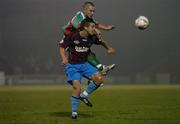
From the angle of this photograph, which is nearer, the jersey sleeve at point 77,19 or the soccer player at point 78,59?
the soccer player at point 78,59

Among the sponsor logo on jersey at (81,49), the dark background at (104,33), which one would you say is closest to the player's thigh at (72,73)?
the sponsor logo on jersey at (81,49)

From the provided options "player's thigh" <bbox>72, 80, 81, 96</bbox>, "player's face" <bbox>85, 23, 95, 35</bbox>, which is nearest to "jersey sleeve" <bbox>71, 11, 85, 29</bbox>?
"player's face" <bbox>85, 23, 95, 35</bbox>

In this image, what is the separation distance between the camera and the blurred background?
165 ft

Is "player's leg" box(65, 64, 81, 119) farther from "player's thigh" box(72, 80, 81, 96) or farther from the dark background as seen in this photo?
the dark background

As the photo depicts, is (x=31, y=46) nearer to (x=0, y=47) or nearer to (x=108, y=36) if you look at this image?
(x=0, y=47)

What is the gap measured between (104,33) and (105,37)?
15.9 inches

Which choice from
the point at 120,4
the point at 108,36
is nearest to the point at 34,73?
the point at 108,36

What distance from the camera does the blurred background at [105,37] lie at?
165 feet

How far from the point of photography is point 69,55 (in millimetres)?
10602

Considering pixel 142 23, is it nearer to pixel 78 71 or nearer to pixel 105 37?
pixel 78 71

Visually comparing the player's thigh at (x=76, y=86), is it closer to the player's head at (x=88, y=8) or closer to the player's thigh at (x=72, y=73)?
the player's thigh at (x=72, y=73)

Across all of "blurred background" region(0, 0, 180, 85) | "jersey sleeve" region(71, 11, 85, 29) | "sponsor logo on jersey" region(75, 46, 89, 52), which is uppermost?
"jersey sleeve" region(71, 11, 85, 29)

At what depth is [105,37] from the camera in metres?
52.1

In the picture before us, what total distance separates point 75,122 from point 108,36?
4336cm
